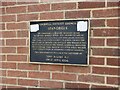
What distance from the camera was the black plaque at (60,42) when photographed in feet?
7.30

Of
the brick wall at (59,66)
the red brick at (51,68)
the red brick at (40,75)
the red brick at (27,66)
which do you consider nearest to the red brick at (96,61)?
the brick wall at (59,66)

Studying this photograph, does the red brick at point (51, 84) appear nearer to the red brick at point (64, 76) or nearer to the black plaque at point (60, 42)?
the red brick at point (64, 76)

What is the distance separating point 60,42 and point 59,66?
26 cm

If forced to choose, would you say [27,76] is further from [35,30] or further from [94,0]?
[94,0]

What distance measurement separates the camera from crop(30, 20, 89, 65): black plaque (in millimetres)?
2227

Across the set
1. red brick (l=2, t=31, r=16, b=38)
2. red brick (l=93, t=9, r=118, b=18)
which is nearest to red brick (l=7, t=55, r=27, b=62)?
red brick (l=2, t=31, r=16, b=38)

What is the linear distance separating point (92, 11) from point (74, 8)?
0.65 ft

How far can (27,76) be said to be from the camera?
252 centimetres

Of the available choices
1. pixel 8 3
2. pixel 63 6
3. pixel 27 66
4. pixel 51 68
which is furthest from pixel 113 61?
pixel 8 3

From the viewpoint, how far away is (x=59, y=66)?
2.36 meters

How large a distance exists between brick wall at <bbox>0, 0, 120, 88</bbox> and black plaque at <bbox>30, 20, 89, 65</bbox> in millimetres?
62

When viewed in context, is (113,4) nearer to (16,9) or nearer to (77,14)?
(77,14)

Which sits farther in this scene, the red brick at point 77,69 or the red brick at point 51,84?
the red brick at point 51,84

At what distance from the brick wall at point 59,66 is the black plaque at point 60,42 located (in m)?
0.06
